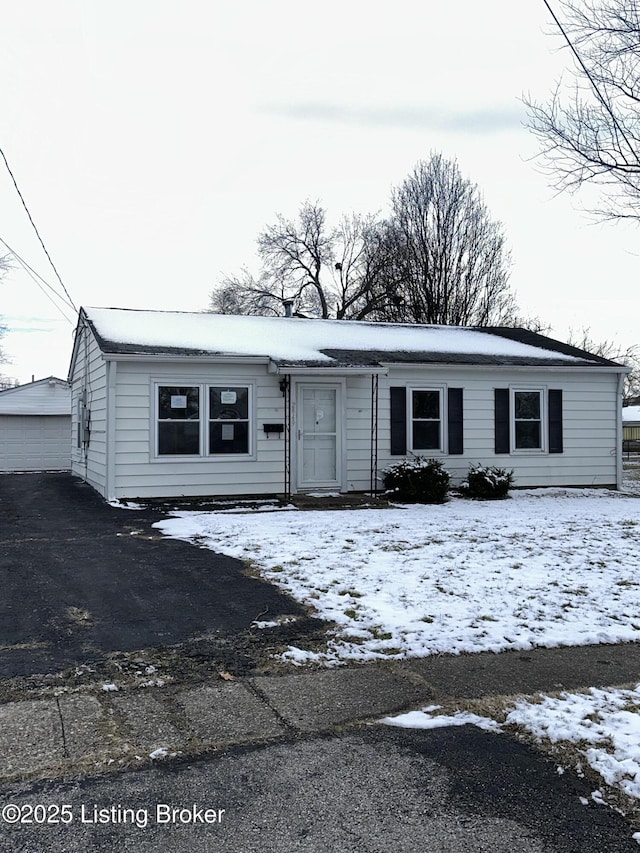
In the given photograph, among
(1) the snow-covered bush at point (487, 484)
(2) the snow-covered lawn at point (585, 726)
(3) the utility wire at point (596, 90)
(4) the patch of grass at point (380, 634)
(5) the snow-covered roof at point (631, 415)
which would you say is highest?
(3) the utility wire at point (596, 90)

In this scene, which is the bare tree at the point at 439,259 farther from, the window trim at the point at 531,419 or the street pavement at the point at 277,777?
the street pavement at the point at 277,777

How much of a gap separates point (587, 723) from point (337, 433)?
10436mm

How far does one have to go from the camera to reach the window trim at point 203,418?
12.9 m

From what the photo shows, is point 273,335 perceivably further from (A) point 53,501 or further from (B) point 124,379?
(A) point 53,501

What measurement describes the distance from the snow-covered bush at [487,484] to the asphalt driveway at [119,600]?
6779 millimetres

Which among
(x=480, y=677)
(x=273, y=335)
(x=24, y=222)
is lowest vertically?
(x=480, y=677)

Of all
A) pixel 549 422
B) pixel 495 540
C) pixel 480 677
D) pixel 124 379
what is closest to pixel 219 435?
pixel 124 379

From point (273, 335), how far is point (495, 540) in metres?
7.89

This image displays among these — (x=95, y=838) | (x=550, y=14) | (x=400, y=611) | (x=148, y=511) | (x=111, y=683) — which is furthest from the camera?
(x=148, y=511)

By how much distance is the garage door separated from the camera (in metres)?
24.5

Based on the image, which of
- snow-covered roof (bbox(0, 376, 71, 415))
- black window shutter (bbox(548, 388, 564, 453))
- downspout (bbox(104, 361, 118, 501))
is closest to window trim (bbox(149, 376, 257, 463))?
downspout (bbox(104, 361, 118, 501))

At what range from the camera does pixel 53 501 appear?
1303cm

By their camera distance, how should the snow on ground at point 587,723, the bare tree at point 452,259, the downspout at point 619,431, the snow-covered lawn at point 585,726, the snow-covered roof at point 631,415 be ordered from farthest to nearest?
1. the snow-covered roof at point 631,415
2. the bare tree at point 452,259
3. the downspout at point 619,431
4. the snow on ground at point 587,723
5. the snow-covered lawn at point 585,726

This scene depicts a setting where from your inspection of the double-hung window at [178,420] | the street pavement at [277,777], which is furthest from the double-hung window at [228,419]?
the street pavement at [277,777]
